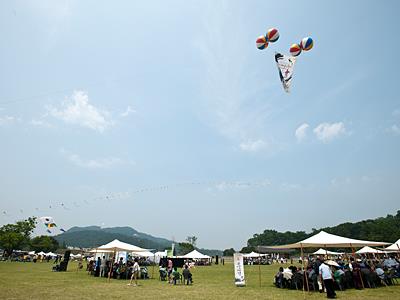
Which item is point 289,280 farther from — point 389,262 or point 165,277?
point 165,277

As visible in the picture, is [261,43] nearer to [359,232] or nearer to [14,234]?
[14,234]

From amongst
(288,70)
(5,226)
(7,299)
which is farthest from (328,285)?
(5,226)

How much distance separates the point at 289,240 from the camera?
134125 millimetres

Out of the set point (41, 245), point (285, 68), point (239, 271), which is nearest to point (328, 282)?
point (239, 271)

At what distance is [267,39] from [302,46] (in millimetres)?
1333

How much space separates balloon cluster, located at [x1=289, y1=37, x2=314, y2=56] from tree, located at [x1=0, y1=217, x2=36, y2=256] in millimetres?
62273

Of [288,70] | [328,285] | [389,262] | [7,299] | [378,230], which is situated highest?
[378,230]

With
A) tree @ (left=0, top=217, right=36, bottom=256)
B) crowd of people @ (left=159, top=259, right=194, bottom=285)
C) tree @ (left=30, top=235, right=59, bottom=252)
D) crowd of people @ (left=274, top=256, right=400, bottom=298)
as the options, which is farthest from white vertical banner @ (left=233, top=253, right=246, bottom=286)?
tree @ (left=30, top=235, right=59, bottom=252)

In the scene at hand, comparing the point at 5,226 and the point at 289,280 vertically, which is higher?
the point at 5,226

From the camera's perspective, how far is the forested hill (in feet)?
263

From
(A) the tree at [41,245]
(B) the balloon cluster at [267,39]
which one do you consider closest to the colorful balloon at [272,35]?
(B) the balloon cluster at [267,39]

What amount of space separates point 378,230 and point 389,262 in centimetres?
7826

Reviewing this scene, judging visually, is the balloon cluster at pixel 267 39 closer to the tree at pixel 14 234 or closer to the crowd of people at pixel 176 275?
the crowd of people at pixel 176 275

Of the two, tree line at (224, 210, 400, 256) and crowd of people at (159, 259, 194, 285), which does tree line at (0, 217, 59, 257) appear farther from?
tree line at (224, 210, 400, 256)
